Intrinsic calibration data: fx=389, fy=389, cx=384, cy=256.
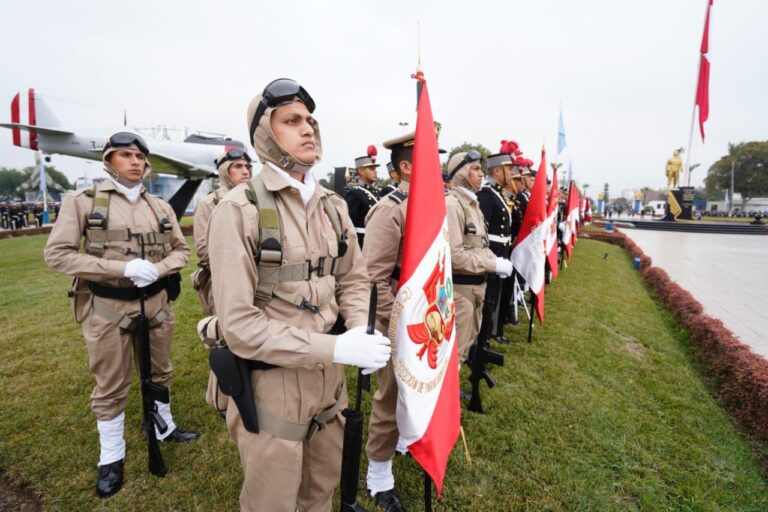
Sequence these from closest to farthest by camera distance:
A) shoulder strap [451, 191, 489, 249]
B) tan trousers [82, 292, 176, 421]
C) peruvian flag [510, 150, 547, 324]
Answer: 1. tan trousers [82, 292, 176, 421]
2. shoulder strap [451, 191, 489, 249]
3. peruvian flag [510, 150, 547, 324]

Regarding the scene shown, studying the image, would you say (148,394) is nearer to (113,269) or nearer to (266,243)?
(113,269)

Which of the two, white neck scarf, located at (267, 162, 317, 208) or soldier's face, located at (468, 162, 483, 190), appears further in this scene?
soldier's face, located at (468, 162, 483, 190)

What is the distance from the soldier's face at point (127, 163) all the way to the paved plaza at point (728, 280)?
7775 mm

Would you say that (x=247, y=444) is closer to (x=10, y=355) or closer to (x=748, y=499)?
(x=748, y=499)

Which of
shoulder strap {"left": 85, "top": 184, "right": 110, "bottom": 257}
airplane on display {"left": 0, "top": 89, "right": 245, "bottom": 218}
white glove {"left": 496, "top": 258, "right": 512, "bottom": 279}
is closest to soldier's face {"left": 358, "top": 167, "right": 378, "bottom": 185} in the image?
white glove {"left": 496, "top": 258, "right": 512, "bottom": 279}

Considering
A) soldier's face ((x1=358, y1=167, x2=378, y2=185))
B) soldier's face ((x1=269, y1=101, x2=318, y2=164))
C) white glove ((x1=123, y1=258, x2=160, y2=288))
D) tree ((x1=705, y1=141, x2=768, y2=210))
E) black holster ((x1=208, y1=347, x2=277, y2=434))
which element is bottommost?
black holster ((x1=208, y1=347, x2=277, y2=434))

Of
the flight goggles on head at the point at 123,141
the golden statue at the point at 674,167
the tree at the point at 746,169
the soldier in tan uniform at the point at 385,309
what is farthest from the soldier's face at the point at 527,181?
the tree at the point at 746,169

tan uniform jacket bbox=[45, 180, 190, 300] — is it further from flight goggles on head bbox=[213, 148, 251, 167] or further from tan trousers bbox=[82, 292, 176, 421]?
flight goggles on head bbox=[213, 148, 251, 167]

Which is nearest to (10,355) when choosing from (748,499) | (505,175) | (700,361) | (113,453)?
(113,453)

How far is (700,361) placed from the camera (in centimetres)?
558

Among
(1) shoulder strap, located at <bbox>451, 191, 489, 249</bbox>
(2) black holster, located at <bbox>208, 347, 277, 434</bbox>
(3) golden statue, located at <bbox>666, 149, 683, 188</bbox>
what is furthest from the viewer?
(3) golden statue, located at <bbox>666, 149, 683, 188</bbox>

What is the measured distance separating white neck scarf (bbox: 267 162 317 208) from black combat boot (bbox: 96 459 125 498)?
2.72 m

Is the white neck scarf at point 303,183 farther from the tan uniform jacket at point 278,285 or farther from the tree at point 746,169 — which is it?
the tree at point 746,169

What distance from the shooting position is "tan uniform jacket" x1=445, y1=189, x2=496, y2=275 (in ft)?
10.9
